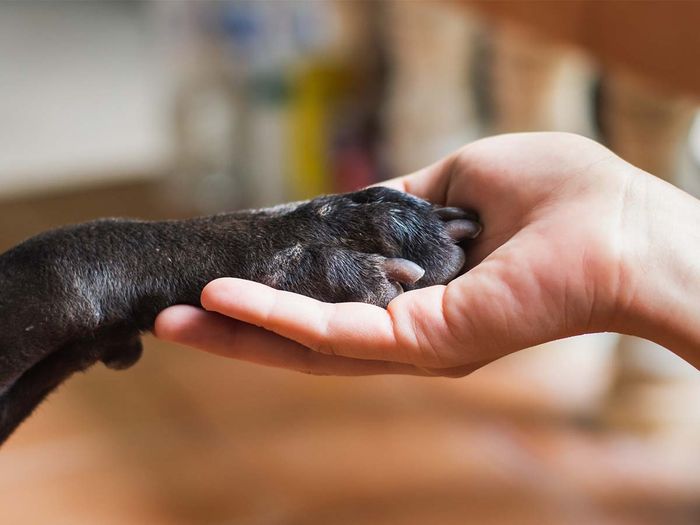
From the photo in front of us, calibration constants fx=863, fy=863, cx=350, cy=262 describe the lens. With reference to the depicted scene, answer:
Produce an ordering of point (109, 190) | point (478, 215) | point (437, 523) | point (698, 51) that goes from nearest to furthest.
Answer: point (478, 215)
point (698, 51)
point (437, 523)
point (109, 190)

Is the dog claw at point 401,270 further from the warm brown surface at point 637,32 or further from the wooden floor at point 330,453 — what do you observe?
the wooden floor at point 330,453

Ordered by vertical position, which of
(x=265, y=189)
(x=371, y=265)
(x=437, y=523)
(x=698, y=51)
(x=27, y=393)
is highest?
(x=698, y=51)

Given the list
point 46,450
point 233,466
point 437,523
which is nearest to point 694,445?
point 437,523

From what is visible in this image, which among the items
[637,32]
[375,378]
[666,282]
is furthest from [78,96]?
[666,282]

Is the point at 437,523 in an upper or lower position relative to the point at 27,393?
lower

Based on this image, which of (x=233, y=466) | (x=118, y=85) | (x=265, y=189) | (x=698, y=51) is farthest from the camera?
(x=118, y=85)

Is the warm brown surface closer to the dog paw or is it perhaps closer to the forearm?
the forearm

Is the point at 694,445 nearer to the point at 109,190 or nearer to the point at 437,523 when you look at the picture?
the point at 437,523

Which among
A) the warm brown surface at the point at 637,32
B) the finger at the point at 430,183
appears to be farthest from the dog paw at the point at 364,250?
the warm brown surface at the point at 637,32
